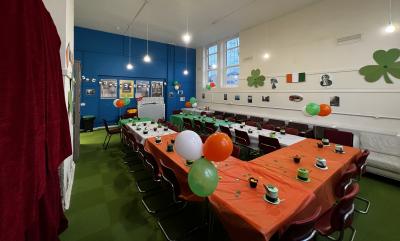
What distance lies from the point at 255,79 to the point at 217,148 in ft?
21.0

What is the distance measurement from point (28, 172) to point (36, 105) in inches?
12.1

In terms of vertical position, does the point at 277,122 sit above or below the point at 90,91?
below

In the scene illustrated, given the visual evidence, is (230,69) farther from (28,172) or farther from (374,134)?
(28,172)

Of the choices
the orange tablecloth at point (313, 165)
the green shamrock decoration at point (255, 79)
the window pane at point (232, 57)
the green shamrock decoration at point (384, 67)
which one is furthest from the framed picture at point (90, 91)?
the green shamrock decoration at point (384, 67)

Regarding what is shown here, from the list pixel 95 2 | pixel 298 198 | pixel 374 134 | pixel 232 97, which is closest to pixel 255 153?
pixel 374 134

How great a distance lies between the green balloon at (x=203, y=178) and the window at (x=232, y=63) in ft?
23.9

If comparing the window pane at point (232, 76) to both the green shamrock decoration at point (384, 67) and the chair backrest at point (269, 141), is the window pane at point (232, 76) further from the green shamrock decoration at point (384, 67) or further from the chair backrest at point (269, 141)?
the chair backrest at point (269, 141)

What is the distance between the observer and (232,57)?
8664 millimetres

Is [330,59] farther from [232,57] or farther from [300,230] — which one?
[300,230]

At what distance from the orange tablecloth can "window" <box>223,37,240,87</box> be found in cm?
572

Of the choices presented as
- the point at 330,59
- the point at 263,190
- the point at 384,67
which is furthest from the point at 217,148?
the point at 330,59

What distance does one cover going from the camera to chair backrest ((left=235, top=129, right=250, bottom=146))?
157 inches

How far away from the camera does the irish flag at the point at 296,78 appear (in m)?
5.71

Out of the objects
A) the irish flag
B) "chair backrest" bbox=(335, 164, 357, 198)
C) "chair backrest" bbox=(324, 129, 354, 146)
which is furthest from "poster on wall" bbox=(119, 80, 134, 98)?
"chair backrest" bbox=(335, 164, 357, 198)
